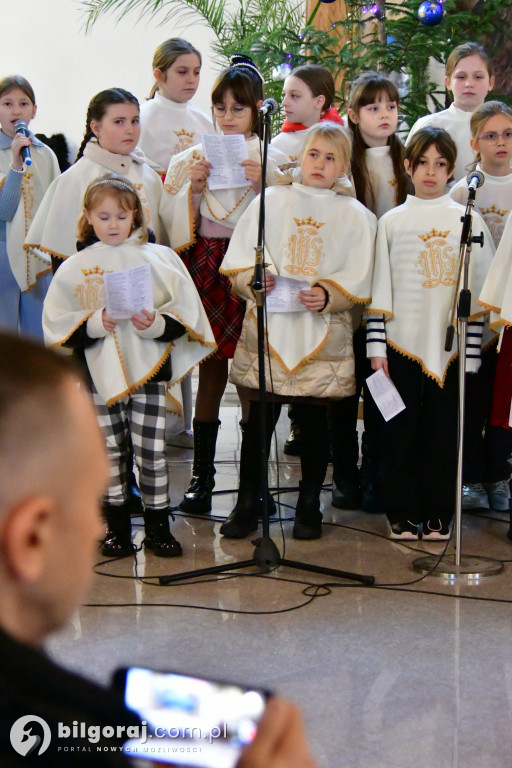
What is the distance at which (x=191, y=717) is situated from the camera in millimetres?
728

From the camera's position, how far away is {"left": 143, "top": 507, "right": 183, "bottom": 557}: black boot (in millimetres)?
3625

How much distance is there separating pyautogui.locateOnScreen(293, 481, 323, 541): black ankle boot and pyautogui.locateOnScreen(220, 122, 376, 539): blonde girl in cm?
14

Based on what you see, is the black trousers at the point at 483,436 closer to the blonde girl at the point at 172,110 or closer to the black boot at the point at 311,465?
the black boot at the point at 311,465

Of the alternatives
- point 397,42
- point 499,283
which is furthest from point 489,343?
point 397,42

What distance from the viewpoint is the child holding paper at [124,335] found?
353cm

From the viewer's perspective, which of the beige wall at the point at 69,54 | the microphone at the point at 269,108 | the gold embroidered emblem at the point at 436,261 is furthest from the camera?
the beige wall at the point at 69,54

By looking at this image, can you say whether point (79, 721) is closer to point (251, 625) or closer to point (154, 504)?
point (251, 625)

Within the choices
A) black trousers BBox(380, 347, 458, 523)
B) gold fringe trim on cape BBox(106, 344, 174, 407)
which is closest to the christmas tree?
black trousers BBox(380, 347, 458, 523)

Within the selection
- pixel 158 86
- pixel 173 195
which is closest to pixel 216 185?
pixel 173 195

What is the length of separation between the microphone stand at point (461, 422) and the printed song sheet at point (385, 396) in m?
0.26

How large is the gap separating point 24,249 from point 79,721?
13.1ft

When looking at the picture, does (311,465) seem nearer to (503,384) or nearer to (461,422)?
(461,422)

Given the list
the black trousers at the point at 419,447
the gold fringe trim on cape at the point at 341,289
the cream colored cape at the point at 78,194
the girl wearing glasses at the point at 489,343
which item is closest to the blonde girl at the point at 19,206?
the cream colored cape at the point at 78,194

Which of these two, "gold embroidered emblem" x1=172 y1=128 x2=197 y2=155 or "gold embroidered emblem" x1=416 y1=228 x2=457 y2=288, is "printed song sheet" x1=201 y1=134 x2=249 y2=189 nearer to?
"gold embroidered emblem" x1=172 y1=128 x2=197 y2=155
